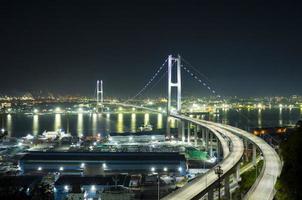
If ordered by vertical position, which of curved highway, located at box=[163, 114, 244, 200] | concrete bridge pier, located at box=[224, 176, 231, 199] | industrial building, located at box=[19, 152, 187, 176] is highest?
curved highway, located at box=[163, 114, 244, 200]

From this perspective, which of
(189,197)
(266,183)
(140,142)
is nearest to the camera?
(189,197)

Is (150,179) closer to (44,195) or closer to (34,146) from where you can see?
(44,195)

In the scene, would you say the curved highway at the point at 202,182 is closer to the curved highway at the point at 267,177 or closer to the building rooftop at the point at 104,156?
the curved highway at the point at 267,177

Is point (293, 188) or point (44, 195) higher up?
point (44, 195)

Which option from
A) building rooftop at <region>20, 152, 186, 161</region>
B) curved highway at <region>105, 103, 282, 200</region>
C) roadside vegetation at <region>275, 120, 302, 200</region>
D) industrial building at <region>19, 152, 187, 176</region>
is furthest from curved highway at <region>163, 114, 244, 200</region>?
building rooftop at <region>20, 152, 186, 161</region>

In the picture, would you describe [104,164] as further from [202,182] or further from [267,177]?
[267,177]

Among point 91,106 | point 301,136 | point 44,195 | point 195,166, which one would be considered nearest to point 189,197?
point 301,136

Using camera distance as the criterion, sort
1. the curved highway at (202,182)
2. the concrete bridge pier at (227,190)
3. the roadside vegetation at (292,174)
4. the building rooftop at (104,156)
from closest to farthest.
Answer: the roadside vegetation at (292,174), the curved highway at (202,182), the concrete bridge pier at (227,190), the building rooftop at (104,156)

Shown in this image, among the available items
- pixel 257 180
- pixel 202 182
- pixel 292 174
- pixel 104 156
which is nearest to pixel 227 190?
pixel 257 180

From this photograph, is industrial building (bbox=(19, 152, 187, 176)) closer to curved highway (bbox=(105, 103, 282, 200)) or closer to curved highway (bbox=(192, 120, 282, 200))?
curved highway (bbox=(105, 103, 282, 200))

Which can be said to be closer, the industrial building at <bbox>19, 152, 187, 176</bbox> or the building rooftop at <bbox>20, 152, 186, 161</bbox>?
the industrial building at <bbox>19, 152, 187, 176</bbox>

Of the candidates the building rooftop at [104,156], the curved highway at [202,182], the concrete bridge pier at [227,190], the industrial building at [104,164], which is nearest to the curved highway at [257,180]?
the curved highway at [202,182]
